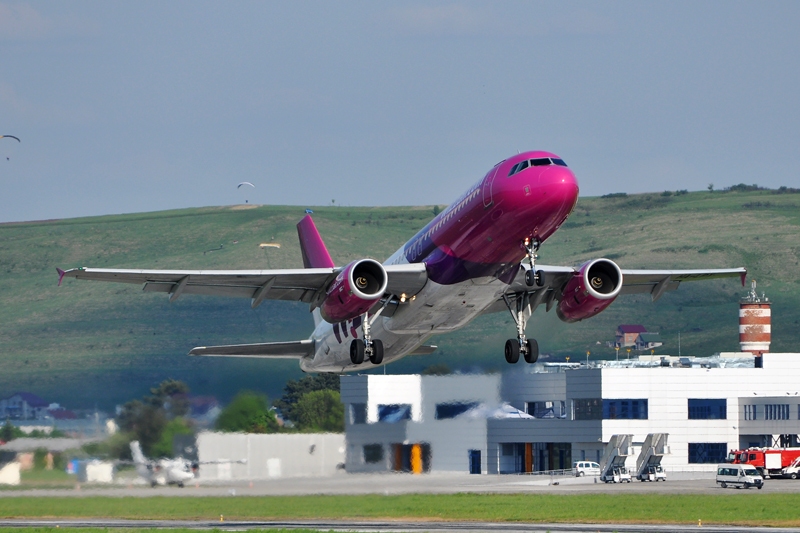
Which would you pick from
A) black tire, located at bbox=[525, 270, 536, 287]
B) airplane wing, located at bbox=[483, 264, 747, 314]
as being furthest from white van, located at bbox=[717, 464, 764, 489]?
black tire, located at bbox=[525, 270, 536, 287]

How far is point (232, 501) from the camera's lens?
5072 centimetres

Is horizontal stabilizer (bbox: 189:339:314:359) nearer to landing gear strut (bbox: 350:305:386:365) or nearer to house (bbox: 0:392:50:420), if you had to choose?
landing gear strut (bbox: 350:305:386:365)

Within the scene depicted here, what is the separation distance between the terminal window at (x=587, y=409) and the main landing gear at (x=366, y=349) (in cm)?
5631

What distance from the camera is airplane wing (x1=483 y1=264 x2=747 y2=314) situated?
42.7m

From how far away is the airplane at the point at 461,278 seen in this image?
36281mm

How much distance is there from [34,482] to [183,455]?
21.4 ft

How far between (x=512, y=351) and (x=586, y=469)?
156 ft

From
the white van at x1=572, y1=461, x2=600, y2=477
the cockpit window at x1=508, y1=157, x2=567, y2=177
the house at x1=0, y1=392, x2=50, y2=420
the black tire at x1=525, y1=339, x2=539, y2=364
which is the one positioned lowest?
the white van at x1=572, y1=461, x2=600, y2=477

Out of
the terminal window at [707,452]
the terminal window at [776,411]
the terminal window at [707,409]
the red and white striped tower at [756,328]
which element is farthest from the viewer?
the red and white striped tower at [756,328]

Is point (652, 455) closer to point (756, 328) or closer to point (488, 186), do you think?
point (756, 328)

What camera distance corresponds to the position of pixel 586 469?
87500 mm

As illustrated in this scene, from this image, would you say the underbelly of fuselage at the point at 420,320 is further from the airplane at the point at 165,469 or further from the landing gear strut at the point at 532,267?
the airplane at the point at 165,469

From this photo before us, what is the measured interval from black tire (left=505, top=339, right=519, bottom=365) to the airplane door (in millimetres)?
7534

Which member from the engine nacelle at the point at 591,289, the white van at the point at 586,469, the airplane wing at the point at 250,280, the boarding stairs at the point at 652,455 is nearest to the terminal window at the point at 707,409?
the white van at the point at 586,469
